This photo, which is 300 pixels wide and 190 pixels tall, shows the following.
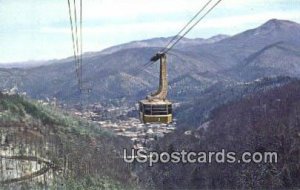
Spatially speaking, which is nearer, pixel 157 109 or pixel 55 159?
pixel 157 109

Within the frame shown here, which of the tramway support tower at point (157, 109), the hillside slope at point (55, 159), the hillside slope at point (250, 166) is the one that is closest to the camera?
the tramway support tower at point (157, 109)

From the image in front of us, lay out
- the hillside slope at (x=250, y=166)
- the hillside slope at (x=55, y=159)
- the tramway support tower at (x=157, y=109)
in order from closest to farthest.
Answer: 1. the tramway support tower at (x=157, y=109)
2. the hillside slope at (x=55, y=159)
3. the hillside slope at (x=250, y=166)

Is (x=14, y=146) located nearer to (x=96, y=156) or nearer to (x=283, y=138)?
(x=96, y=156)

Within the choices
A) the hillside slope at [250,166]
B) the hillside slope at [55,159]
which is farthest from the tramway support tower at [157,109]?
the hillside slope at [250,166]

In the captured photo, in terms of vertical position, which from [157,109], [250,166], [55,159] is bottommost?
[250,166]

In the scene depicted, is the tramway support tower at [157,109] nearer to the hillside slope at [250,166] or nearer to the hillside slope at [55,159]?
the hillside slope at [55,159]

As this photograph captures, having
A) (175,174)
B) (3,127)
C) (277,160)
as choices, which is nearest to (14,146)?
(3,127)

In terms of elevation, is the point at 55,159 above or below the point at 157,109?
below

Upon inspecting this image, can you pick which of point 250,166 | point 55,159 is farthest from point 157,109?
point 55,159

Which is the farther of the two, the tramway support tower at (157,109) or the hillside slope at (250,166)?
the hillside slope at (250,166)

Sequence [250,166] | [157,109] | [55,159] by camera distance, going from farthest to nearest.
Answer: [55,159] < [250,166] < [157,109]

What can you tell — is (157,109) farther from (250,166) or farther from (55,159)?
(55,159)
